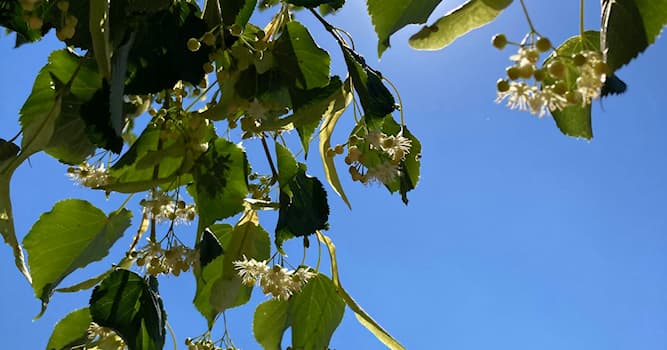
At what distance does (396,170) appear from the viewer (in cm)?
91

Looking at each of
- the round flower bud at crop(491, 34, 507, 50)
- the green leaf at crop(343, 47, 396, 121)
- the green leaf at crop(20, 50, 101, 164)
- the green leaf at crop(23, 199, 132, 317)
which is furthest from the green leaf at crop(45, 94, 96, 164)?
the round flower bud at crop(491, 34, 507, 50)

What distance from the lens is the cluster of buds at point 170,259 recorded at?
0.86 meters

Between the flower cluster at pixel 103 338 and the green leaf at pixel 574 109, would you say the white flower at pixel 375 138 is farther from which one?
the flower cluster at pixel 103 338

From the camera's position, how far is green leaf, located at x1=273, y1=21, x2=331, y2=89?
866mm

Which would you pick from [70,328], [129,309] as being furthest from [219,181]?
[70,328]

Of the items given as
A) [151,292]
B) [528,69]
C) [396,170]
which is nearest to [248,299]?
[151,292]

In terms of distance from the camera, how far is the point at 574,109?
0.75m

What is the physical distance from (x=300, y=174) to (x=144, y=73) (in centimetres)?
24

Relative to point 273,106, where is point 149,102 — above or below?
above

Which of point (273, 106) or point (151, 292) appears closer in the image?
point (273, 106)

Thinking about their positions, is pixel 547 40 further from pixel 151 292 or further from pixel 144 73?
pixel 151 292

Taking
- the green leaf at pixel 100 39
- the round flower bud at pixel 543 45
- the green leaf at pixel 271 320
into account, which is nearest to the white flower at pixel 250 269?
the green leaf at pixel 271 320

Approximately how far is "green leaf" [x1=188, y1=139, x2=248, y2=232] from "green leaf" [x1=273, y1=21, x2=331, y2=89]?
110mm

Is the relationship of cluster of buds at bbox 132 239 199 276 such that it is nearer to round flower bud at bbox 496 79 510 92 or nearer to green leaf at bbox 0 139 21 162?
green leaf at bbox 0 139 21 162
